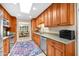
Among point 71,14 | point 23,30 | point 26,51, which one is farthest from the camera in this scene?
point 23,30

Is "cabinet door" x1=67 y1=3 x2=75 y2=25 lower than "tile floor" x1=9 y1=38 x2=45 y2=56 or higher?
higher

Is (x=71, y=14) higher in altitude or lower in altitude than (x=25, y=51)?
higher

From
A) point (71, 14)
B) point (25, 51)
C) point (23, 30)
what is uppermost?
point (71, 14)

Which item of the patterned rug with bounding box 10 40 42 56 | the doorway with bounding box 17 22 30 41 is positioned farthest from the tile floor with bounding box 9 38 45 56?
the doorway with bounding box 17 22 30 41

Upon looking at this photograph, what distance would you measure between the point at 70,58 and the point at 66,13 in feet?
2.90

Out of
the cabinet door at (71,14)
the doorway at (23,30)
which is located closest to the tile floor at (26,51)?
the cabinet door at (71,14)

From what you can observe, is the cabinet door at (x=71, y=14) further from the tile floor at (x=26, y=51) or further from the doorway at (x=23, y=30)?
the doorway at (x=23, y=30)

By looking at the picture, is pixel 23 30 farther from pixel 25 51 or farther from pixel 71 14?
pixel 71 14

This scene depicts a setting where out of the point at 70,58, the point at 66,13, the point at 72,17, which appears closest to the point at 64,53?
the point at 70,58

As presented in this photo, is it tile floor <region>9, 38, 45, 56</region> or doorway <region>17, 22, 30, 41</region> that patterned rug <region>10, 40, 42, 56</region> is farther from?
doorway <region>17, 22, 30, 41</region>

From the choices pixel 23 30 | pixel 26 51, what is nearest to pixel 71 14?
pixel 26 51

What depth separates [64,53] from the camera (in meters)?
1.45

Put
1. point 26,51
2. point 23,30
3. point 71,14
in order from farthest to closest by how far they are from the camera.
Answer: point 23,30 → point 26,51 → point 71,14

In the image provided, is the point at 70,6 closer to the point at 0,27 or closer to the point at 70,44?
the point at 70,44
